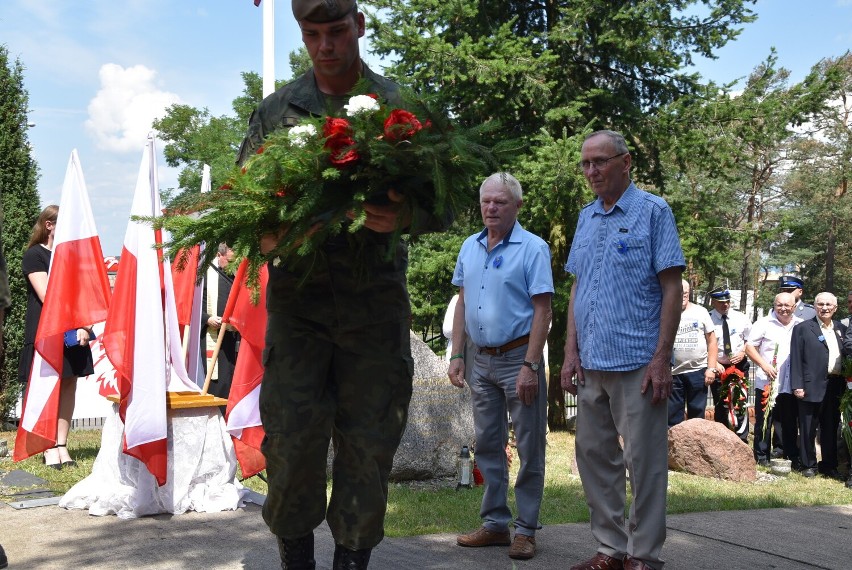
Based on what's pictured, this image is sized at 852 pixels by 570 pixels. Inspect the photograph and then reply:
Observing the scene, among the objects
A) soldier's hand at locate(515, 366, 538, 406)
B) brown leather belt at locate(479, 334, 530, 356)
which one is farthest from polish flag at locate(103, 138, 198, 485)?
soldier's hand at locate(515, 366, 538, 406)

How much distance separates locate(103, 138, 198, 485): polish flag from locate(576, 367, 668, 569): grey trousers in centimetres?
292

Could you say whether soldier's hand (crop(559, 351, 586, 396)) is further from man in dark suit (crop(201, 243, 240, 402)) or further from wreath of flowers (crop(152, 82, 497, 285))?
man in dark suit (crop(201, 243, 240, 402))

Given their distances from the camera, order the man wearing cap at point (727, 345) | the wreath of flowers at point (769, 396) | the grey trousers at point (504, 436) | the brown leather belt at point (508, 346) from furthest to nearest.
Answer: the man wearing cap at point (727, 345), the wreath of flowers at point (769, 396), the brown leather belt at point (508, 346), the grey trousers at point (504, 436)

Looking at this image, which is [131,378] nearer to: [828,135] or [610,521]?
[610,521]

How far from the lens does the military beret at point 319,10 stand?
322 centimetres

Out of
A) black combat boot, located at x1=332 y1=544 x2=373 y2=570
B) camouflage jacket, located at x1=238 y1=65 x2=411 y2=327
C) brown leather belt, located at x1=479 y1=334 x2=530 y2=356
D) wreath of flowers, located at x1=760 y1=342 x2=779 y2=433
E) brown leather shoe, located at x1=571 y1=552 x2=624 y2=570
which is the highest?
camouflage jacket, located at x1=238 y1=65 x2=411 y2=327

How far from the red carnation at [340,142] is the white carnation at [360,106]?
0.05 m

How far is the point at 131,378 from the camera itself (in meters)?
6.15

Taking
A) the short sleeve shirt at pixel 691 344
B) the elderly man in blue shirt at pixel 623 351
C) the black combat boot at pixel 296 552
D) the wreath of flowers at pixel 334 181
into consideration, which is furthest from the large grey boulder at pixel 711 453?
the wreath of flowers at pixel 334 181

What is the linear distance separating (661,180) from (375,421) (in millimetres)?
13463

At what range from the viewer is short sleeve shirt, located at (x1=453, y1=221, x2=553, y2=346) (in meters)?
5.43

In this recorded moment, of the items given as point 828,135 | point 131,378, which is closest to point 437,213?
point 131,378

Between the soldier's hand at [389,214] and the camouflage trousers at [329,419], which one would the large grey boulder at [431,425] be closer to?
the camouflage trousers at [329,419]

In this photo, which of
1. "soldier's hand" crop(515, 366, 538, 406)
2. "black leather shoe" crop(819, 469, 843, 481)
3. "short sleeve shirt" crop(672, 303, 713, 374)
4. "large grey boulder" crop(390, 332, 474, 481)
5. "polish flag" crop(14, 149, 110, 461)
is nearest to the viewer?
"soldier's hand" crop(515, 366, 538, 406)
